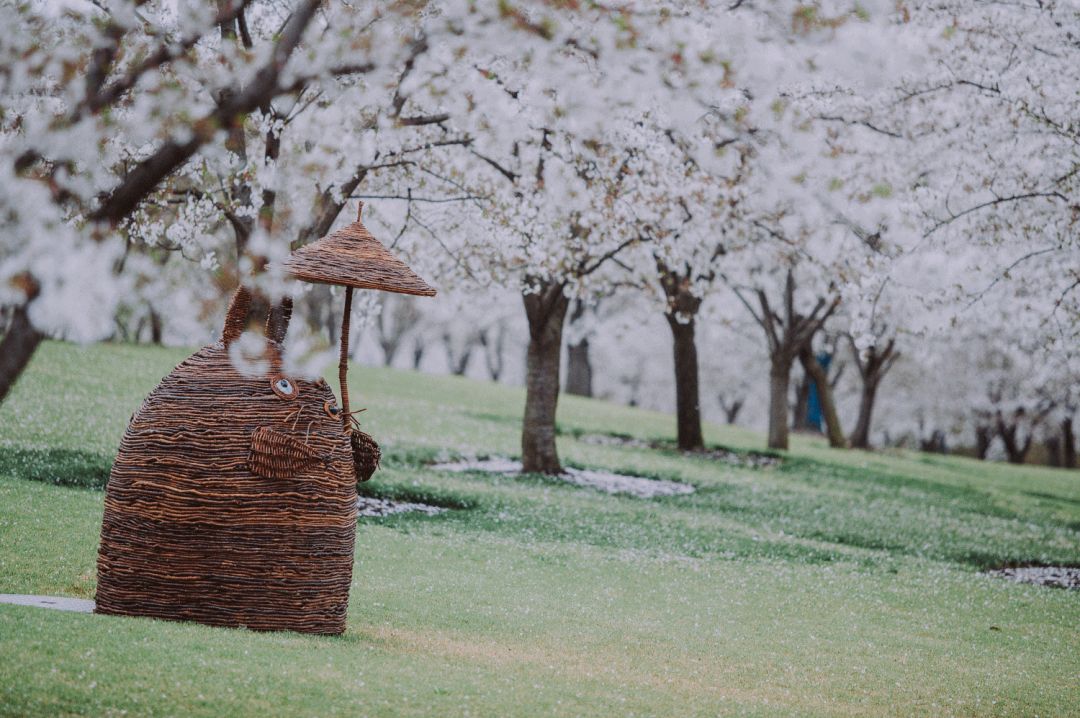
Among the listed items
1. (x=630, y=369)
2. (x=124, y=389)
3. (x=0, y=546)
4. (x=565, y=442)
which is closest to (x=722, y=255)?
(x=565, y=442)

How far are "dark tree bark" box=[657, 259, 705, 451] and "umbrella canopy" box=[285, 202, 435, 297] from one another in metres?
21.2

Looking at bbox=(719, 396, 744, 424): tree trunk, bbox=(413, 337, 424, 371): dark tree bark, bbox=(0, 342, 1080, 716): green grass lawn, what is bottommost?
bbox=(0, 342, 1080, 716): green grass lawn

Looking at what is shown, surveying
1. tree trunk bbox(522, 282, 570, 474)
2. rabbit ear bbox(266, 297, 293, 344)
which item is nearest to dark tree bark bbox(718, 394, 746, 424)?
tree trunk bbox(522, 282, 570, 474)

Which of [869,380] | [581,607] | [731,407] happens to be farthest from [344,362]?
[731,407]

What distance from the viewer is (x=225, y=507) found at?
381 inches

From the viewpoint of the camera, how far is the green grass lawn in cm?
837

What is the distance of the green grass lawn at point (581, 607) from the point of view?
8367mm

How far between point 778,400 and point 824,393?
6575 millimetres

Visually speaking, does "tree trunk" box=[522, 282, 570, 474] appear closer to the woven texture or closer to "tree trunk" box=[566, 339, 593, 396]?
the woven texture

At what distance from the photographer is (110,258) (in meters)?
6.46

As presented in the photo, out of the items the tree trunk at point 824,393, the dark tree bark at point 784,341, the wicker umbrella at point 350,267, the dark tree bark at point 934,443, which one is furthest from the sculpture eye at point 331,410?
the dark tree bark at point 934,443

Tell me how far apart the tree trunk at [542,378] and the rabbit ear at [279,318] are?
46.9 ft

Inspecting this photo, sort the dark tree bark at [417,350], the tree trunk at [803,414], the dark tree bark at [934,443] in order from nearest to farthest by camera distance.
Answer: the tree trunk at [803,414]
the dark tree bark at [934,443]
the dark tree bark at [417,350]

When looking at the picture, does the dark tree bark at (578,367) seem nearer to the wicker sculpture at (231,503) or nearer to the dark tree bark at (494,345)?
the dark tree bark at (494,345)
